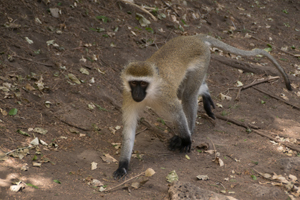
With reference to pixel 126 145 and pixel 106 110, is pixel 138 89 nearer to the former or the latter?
pixel 126 145

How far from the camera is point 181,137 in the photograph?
4.78m

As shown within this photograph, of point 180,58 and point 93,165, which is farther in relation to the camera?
point 180,58

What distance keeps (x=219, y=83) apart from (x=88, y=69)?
3.42 m

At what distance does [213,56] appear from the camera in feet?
27.6

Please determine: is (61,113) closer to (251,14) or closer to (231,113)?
(231,113)

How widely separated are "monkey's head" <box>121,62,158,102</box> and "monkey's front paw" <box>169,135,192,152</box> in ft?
3.71

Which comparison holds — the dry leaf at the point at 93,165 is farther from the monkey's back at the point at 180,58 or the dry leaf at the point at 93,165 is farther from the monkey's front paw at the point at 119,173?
the monkey's back at the point at 180,58

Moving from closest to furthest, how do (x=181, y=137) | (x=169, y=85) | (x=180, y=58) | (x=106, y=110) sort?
1. (x=169, y=85)
2. (x=181, y=137)
3. (x=180, y=58)
4. (x=106, y=110)

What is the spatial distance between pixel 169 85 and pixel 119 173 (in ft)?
4.94

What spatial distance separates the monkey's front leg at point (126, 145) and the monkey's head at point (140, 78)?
0.49 meters

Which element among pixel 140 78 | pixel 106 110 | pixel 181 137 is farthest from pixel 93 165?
pixel 106 110

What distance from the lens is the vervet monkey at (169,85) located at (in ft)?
13.6

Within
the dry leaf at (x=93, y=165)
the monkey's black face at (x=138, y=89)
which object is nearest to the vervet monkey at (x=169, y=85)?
the monkey's black face at (x=138, y=89)

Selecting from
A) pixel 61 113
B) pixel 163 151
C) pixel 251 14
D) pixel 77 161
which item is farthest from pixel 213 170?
pixel 251 14
